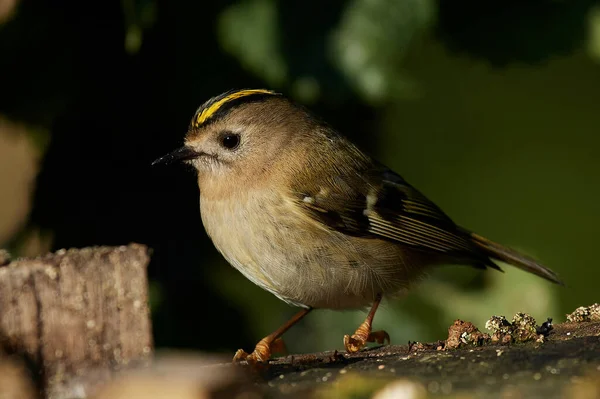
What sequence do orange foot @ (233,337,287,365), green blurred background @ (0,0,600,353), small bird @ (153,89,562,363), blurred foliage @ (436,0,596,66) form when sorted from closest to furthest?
1. orange foot @ (233,337,287,365)
2. small bird @ (153,89,562,363)
3. green blurred background @ (0,0,600,353)
4. blurred foliage @ (436,0,596,66)

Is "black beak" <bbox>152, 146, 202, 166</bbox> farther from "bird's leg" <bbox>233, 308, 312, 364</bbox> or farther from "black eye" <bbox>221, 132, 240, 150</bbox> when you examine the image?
"bird's leg" <bbox>233, 308, 312, 364</bbox>

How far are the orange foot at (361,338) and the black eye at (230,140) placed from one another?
2.54 feet

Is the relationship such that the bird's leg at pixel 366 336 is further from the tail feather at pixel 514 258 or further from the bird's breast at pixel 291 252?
the tail feather at pixel 514 258

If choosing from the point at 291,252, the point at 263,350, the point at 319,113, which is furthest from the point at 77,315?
the point at 319,113

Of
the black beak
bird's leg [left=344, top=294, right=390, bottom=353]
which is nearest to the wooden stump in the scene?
bird's leg [left=344, top=294, right=390, bottom=353]

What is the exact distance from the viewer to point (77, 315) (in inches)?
64.4

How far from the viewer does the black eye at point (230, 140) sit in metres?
3.23

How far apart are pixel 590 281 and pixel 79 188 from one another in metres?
2.15

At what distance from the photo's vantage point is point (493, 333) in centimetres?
220

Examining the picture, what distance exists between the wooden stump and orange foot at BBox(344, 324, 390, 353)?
1.23 metres

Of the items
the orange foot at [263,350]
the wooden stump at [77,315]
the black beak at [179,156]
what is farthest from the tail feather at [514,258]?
the wooden stump at [77,315]

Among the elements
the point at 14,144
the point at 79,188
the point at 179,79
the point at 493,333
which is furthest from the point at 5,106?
the point at 493,333

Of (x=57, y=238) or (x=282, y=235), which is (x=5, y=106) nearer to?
(x=57, y=238)

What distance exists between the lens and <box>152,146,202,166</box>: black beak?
315cm
